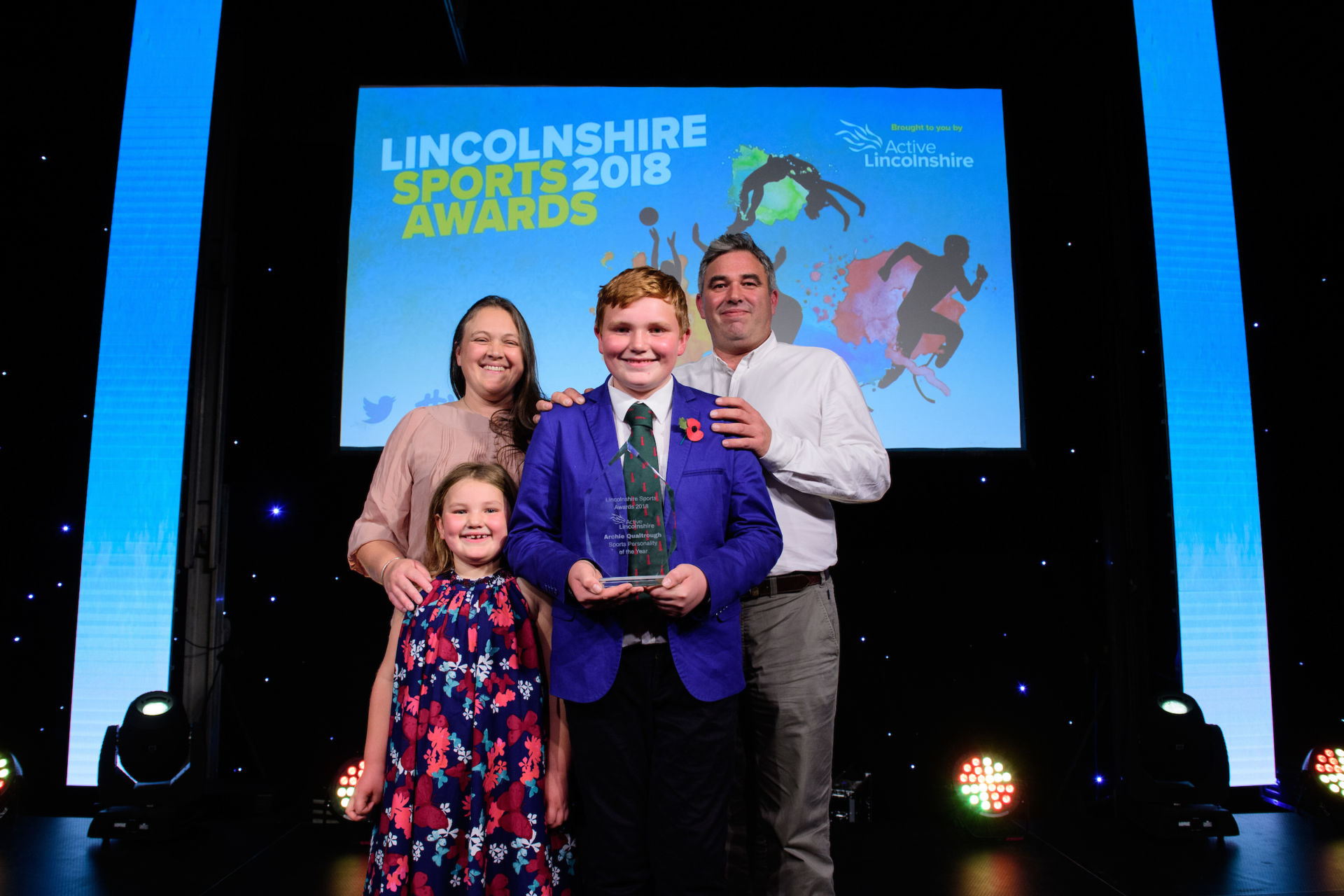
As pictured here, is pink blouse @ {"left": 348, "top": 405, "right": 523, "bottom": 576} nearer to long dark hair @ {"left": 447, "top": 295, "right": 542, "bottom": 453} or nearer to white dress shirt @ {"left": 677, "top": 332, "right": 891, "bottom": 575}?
long dark hair @ {"left": 447, "top": 295, "right": 542, "bottom": 453}

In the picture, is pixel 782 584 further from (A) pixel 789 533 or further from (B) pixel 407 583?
(B) pixel 407 583

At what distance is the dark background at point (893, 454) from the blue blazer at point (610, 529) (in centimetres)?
150

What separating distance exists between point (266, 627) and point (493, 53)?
104 inches

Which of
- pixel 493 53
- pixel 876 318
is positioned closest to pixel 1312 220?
pixel 876 318

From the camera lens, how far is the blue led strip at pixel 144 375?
3145mm

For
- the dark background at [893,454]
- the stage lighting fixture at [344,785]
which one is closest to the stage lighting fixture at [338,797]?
the stage lighting fixture at [344,785]

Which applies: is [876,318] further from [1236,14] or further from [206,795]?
[206,795]

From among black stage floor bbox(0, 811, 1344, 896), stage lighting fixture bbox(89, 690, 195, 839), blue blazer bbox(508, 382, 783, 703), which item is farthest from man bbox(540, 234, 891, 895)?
stage lighting fixture bbox(89, 690, 195, 839)

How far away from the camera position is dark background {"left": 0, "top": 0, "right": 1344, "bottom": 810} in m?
3.27

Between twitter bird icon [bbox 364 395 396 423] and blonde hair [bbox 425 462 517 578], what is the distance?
131 cm

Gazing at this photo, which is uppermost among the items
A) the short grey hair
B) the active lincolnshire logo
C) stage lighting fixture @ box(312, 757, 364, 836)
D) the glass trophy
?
the active lincolnshire logo

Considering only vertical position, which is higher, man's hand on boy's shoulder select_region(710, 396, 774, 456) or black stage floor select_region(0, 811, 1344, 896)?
man's hand on boy's shoulder select_region(710, 396, 774, 456)

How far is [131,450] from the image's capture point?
3.22 meters

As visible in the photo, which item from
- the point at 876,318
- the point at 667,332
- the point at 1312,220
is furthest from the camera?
the point at 1312,220
